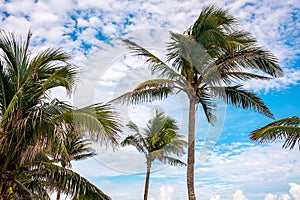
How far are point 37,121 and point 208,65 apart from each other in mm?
7275

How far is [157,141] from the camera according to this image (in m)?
27.5

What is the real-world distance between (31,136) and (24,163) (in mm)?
751

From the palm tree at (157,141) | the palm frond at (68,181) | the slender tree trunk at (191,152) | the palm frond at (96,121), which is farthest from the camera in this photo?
the palm tree at (157,141)

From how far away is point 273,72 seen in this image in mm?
14836

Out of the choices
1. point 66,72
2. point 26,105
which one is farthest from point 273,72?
point 26,105

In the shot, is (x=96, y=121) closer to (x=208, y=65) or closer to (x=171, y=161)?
(x=208, y=65)

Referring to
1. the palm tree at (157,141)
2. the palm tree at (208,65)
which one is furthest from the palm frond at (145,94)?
the palm tree at (157,141)

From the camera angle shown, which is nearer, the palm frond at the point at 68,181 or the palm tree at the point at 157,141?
the palm frond at the point at 68,181

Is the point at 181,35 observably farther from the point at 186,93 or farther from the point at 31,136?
the point at 31,136

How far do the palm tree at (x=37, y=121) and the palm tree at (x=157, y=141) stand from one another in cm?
1548

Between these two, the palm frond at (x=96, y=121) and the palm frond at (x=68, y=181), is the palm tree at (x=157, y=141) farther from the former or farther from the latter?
the palm frond at (x=96, y=121)

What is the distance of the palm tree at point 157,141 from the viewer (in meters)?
26.4

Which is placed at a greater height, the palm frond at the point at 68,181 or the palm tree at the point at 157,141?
the palm tree at the point at 157,141

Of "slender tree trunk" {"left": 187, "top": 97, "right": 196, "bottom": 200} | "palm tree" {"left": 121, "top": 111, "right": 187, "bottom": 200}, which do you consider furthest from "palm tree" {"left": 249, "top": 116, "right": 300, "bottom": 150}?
"palm tree" {"left": 121, "top": 111, "right": 187, "bottom": 200}
